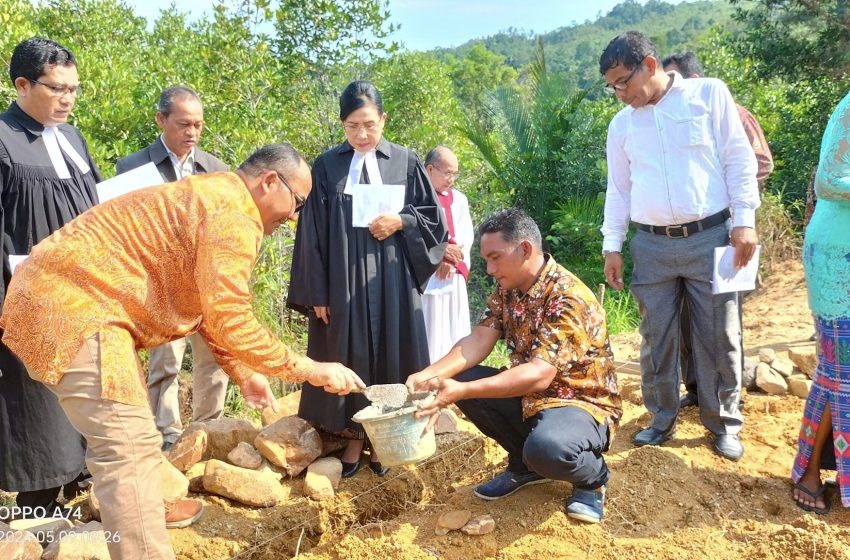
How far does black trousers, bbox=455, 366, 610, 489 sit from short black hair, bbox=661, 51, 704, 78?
246cm

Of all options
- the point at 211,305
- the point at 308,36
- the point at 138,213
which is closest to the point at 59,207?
the point at 138,213

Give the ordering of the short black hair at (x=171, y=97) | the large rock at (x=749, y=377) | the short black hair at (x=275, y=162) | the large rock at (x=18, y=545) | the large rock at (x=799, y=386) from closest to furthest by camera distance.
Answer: the short black hair at (x=275, y=162) < the large rock at (x=18, y=545) < the short black hair at (x=171, y=97) < the large rock at (x=799, y=386) < the large rock at (x=749, y=377)

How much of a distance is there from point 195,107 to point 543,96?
20.9ft

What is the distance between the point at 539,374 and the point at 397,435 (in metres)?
0.65

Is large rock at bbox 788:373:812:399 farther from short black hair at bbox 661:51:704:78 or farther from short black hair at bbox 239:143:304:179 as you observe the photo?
short black hair at bbox 239:143:304:179

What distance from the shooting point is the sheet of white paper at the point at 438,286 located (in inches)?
195

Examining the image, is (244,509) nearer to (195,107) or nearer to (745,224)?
(195,107)

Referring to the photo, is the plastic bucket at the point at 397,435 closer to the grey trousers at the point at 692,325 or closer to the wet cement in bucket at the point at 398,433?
the wet cement in bucket at the point at 398,433

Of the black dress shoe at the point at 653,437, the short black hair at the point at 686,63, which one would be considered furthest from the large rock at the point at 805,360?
the short black hair at the point at 686,63

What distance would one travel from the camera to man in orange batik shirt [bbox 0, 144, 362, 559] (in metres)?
2.31

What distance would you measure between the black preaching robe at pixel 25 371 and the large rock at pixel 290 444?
0.90 m

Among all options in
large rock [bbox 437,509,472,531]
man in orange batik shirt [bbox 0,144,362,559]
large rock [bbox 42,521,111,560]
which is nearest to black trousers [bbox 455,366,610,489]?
Result: large rock [bbox 437,509,472,531]

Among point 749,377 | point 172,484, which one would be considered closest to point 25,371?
point 172,484

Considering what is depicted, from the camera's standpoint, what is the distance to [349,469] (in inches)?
155
